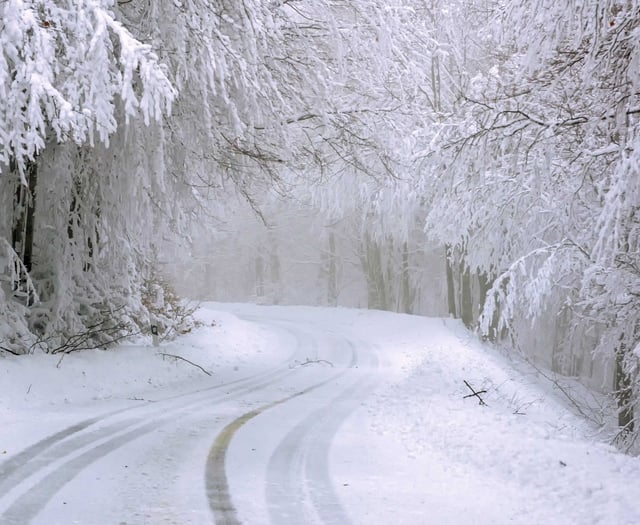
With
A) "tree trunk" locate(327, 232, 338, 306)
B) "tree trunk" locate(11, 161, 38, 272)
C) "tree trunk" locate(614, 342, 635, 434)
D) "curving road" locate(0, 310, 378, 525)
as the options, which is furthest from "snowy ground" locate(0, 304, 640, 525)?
"tree trunk" locate(327, 232, 338, 306)

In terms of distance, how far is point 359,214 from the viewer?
1307 inches

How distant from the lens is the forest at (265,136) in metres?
6.63

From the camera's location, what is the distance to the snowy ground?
4.94 meters

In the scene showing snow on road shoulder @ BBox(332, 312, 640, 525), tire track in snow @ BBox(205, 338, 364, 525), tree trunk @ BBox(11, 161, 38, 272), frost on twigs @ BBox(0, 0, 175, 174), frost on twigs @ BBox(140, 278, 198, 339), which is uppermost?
frost on twigs @ BBox(0, 0, 175, 174)

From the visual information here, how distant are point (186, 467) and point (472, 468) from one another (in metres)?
2.89

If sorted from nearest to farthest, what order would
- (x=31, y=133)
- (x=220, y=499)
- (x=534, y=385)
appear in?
1. (x=220, y=499)
2. (x=31, y=133)
3. (x=534, y=385)

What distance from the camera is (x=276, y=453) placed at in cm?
672

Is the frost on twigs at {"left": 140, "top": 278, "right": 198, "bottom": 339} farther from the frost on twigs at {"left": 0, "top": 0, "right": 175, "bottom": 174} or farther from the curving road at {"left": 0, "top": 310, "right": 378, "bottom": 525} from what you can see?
the frost on twigs at {"left": 0, "top": 0, "right": 175, "bottom": 174}

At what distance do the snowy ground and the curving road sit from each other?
0.06 ft


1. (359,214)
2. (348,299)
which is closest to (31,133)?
(359,214)

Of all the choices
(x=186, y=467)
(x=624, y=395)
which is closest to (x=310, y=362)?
(x=624, y=395)

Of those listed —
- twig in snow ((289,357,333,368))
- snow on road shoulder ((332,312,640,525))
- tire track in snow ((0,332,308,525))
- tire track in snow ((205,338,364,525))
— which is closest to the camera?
tire track in snow ((205,338,364,525))

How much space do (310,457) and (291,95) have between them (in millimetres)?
6860

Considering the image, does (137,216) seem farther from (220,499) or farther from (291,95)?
(220,499)
